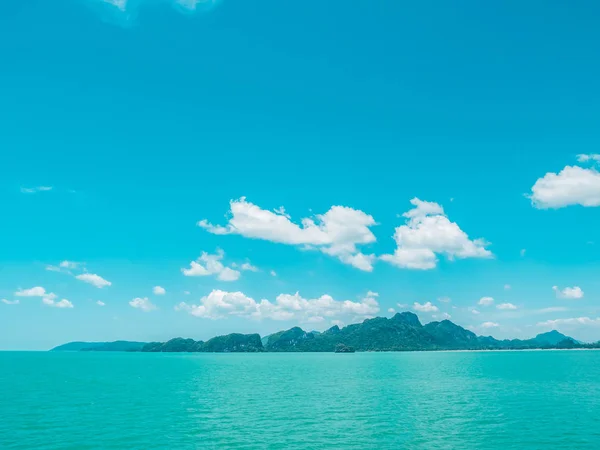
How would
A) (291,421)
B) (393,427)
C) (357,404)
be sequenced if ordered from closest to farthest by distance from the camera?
(393,427) → (291,421) → (357,404)

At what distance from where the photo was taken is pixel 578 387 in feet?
381

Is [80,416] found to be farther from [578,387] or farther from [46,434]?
[578,387]

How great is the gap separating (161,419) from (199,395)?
105 ft

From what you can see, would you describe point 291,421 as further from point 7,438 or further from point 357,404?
point 7,438

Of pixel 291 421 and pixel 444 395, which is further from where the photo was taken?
pixel 444 395

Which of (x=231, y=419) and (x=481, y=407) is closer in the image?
(x=231, y=419)

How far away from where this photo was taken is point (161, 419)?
2857 inches

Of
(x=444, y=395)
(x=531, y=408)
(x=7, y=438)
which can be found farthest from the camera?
(x=444, y=395)

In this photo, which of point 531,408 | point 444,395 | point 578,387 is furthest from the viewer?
point 578,387

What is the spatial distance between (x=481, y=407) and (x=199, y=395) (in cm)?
6252

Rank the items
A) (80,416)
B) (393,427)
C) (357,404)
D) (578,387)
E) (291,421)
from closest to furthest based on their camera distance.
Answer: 1. (393,427)
2. (291,421)
3. (80,416)
4. (357,404)
5. (578,387)

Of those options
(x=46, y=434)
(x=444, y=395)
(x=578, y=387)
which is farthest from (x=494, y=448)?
(x=578, y=387)

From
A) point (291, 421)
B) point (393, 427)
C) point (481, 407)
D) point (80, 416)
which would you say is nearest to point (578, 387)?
point (481, 407)

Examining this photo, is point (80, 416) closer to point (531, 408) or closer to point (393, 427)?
point (393, 427)
